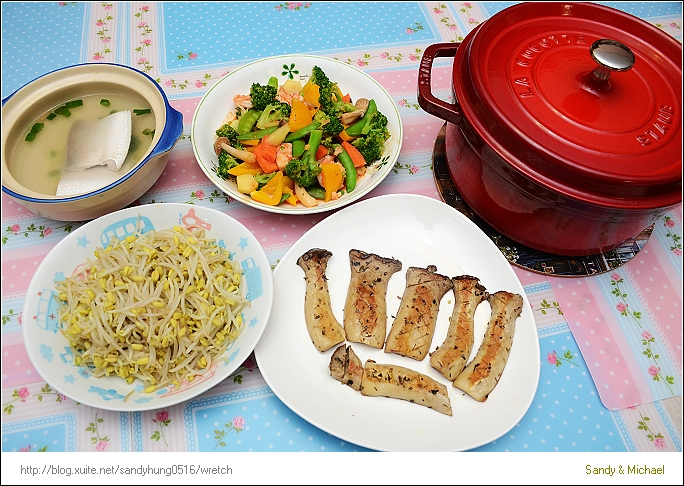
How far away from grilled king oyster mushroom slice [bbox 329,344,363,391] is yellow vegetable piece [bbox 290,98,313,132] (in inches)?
39.7

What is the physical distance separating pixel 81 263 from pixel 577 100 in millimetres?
1798

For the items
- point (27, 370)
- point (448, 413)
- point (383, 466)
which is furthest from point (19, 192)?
point (448, 413)

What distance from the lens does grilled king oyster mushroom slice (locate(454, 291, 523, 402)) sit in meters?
1.58

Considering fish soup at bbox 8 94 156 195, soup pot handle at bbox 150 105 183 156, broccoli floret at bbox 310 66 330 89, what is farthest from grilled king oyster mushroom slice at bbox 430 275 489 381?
fish soup at bbox 8 94 156 195

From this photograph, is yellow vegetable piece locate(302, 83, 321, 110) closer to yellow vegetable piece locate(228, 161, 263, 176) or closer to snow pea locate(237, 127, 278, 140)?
snow pea locate(237, 127, 278, 140)

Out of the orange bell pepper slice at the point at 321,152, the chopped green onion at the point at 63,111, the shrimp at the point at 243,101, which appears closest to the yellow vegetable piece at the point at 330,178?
the orange bell pepper slice at the point at 321,152

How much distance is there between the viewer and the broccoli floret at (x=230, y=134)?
6.86ft

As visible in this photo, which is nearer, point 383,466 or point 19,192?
point 383,466

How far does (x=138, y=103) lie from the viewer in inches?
82.5

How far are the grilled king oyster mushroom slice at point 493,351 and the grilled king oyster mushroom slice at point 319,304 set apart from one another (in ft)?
1.48

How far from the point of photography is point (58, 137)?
6.59 feet

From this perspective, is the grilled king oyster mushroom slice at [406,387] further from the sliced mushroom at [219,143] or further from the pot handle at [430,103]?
the sliced mushroom at [219,143]

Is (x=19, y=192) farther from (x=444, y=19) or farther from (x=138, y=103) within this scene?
(x=444, y=19)

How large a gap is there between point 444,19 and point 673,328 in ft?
7.01
